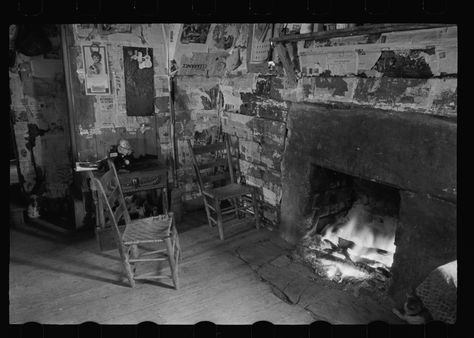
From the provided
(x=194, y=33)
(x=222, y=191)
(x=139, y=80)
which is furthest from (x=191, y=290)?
(x=194, y=33)

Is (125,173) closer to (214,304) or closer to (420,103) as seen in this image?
(214,304)

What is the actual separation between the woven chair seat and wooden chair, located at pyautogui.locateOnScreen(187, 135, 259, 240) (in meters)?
0.83

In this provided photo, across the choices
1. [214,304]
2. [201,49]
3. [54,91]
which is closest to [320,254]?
[214,304]

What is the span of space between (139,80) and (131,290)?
244 centimetres

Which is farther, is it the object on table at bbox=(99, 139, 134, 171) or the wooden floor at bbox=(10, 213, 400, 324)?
the object on table at bbox=(99, 139, 134, 171)

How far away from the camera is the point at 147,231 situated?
3.42 meters

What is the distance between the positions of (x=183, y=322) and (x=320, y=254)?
158 centimetres

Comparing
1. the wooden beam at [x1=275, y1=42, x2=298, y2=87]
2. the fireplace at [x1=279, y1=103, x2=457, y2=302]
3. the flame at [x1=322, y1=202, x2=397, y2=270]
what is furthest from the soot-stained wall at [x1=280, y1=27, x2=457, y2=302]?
the flame at [x1=322, y1=202, x2=397, y2=270]

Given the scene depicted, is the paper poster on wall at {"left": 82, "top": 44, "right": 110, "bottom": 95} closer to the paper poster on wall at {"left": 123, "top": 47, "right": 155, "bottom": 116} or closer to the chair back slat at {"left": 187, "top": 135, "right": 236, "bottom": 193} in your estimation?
the paper poster on wall at {"left": 123, "top": 47, "right": 155, "bottom": 116}

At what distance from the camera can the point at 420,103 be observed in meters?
2.73

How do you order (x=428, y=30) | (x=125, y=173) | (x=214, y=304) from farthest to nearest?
1. (x=125, y=173)
2. (x=214, y=304)
3. (x=428, y=30)

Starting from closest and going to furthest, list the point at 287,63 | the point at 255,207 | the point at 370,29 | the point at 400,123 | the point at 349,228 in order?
the point at 370,29 → the point at 400,123 → the point at 287,63 → the point at 349,228 → the point at 255,207

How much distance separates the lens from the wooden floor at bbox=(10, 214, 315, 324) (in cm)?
296

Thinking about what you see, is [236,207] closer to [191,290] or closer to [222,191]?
[222,191]
